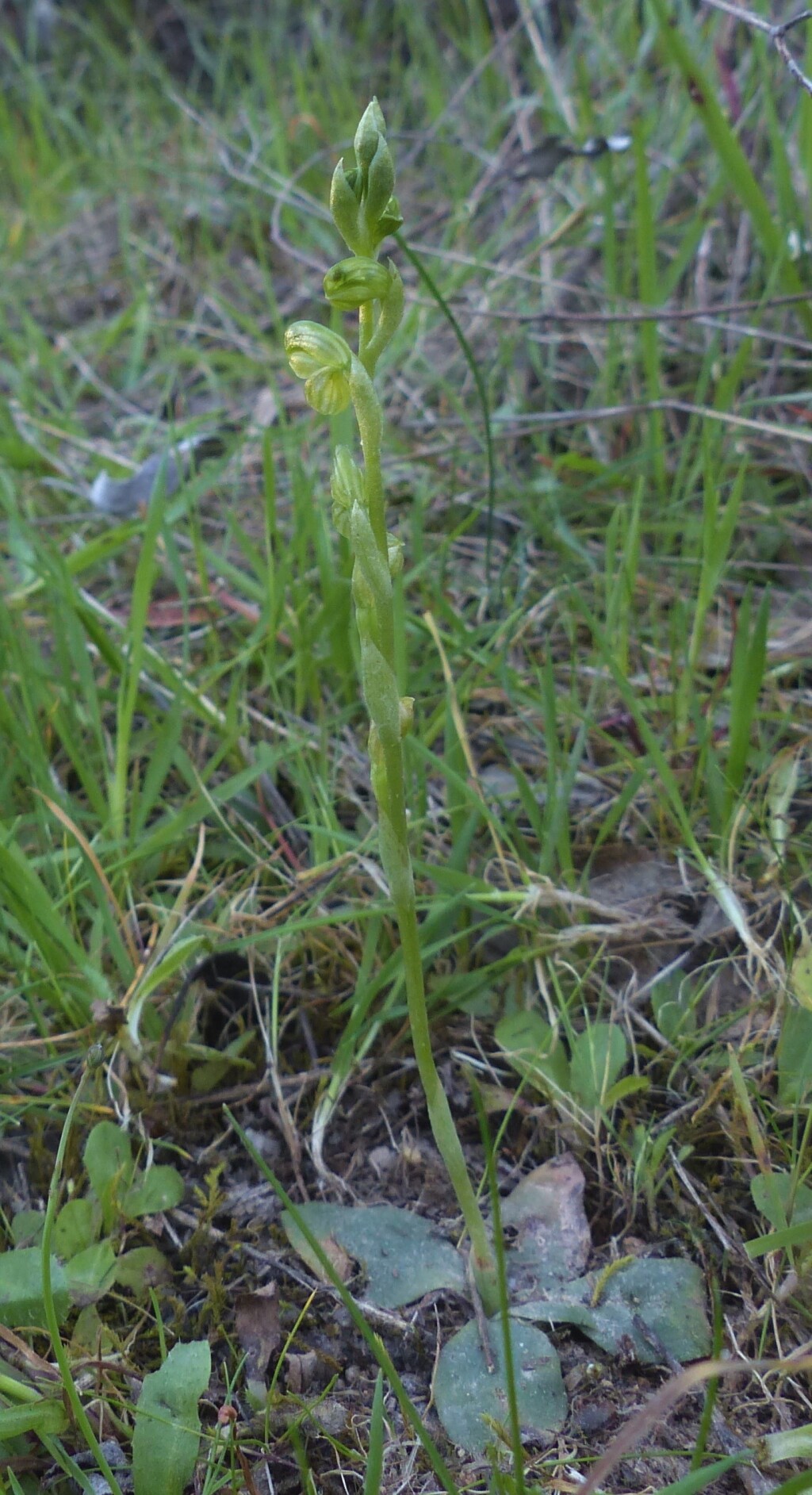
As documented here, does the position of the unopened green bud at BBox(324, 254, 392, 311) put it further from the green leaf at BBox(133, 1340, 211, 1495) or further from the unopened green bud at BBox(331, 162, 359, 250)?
the green leaf at BBox(133, 1340, 211, 1495)

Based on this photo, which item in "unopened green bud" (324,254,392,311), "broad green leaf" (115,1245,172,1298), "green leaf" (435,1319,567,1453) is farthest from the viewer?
"broad green leaf" (115,1245,172,1298)

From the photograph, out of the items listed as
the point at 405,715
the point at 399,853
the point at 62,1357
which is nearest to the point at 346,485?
the point at 405,715

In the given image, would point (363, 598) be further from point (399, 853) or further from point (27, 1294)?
point (27, 1294)

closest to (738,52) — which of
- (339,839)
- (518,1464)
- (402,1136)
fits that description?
(339,839)

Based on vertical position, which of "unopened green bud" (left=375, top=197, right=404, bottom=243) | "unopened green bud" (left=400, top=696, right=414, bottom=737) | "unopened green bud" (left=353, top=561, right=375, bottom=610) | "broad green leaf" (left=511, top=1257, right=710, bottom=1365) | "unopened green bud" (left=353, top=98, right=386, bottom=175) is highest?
"unopened green bud" (left=353, top=98, right=386, bottom=175)

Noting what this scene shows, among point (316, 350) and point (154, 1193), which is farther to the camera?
point (154, 1193)

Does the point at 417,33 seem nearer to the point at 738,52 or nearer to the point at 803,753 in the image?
the point at 738,52

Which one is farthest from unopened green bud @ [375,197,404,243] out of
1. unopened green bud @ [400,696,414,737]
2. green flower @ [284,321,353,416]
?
unopened green bud @ [400,696,414,737]

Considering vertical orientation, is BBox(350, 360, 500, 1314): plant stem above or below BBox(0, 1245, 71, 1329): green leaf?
above
